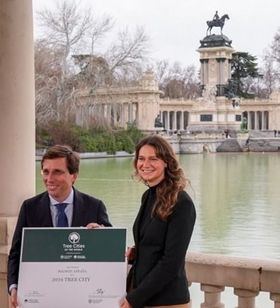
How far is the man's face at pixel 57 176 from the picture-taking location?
2.83 meters

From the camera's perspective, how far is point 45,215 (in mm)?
2887

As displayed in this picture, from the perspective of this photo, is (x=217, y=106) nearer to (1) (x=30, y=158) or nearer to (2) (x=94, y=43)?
(2) (x=94, y=43)

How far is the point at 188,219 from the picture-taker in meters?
2.60

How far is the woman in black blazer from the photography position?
8.47 ft

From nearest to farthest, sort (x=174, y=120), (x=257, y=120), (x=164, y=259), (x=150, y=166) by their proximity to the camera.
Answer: (x=164, y=259) → (x=150, y=166) → (x=174, y=120) → (x=257, y=120)

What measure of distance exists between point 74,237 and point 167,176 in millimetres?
444

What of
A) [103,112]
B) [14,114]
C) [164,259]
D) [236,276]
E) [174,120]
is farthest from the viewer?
[174,120]

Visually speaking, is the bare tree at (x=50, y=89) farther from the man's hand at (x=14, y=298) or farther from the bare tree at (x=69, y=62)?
the man's hand at (x=14, y=298)

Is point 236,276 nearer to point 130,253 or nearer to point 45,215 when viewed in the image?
point 130,253

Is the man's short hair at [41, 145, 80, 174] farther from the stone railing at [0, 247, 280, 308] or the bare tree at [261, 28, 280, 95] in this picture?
the bare tree at [261, 28, 280, 95]

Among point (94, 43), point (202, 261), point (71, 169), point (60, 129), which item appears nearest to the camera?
point (71, 169)

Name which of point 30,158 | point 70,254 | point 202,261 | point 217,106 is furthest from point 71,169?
point 217,106

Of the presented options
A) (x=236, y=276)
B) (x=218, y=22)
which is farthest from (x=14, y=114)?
(x=218, y=22)

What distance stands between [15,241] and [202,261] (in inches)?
40.0
